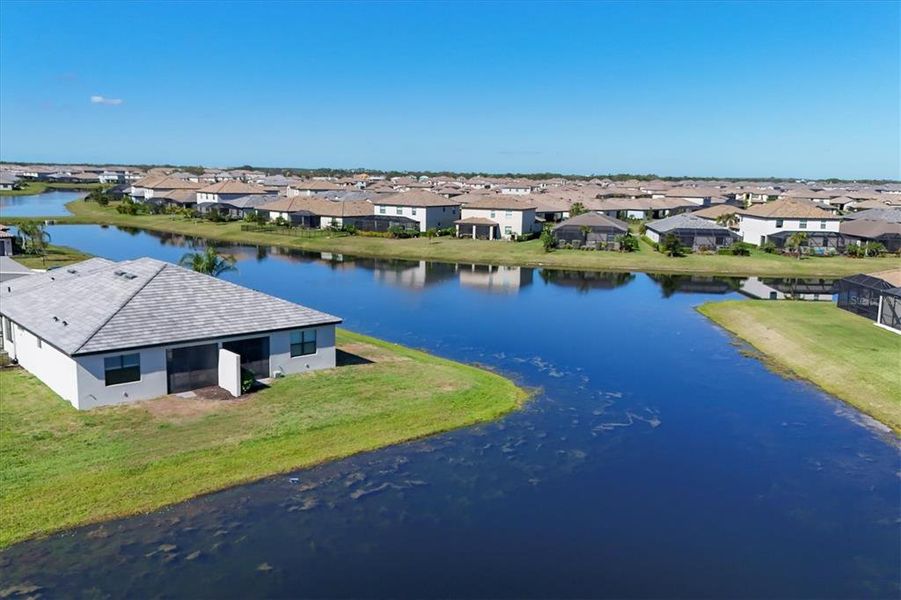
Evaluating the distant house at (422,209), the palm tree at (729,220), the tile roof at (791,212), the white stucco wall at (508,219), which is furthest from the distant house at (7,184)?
the tile roof at (791,212)

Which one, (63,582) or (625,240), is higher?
(625,240)

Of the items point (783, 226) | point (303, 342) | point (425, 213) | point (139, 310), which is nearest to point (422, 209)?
point (425, 213)

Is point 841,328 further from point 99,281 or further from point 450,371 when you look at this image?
point 99,281

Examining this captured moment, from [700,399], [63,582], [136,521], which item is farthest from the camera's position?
[700,399]

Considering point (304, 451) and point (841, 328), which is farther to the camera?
point (841, 328)

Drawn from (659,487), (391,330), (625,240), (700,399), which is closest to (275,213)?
(625,240)

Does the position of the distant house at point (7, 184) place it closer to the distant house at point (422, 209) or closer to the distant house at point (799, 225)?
the distant house at point (422, 209)

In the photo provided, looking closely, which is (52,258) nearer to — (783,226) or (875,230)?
(783,226)
